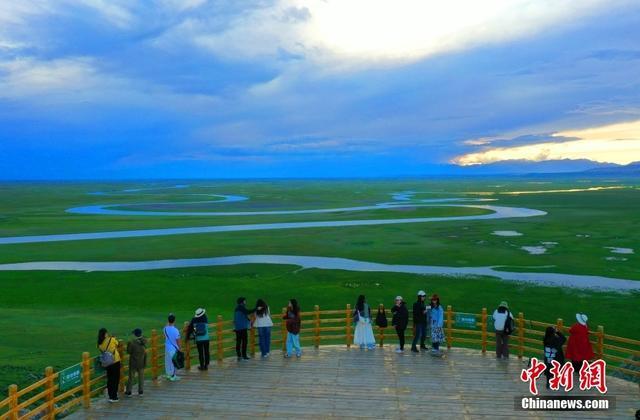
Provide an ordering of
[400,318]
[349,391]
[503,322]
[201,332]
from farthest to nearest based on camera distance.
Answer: [400,318]
[503,322]
[201,332]
[349,391]

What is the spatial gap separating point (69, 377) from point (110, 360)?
100 cm

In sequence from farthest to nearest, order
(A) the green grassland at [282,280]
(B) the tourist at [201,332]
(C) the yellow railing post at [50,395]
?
(A) the green grassland at [282,280] < (B) the tourist at [201,332] < (C) the yellow railing post at [50,395]

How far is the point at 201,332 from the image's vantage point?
15.3 m

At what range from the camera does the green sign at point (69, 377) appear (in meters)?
12.2

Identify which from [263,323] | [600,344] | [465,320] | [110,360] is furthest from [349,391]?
[600,344]

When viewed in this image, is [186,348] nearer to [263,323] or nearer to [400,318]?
[263,323]

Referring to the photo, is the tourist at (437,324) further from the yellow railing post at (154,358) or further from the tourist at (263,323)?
the yellow railing post at (154,358)

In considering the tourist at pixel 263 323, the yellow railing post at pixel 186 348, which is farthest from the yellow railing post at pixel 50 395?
the tourist at pixel 263 323

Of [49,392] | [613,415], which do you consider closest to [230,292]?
[49,392]

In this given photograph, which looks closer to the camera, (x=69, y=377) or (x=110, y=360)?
(x=69, y=377)

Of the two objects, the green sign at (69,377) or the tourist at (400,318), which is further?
the tourist at (400,318)

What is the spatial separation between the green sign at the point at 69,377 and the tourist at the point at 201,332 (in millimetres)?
3247

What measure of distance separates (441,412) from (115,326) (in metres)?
19.2

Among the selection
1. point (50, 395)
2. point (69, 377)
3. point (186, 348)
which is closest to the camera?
point (50, 395)
